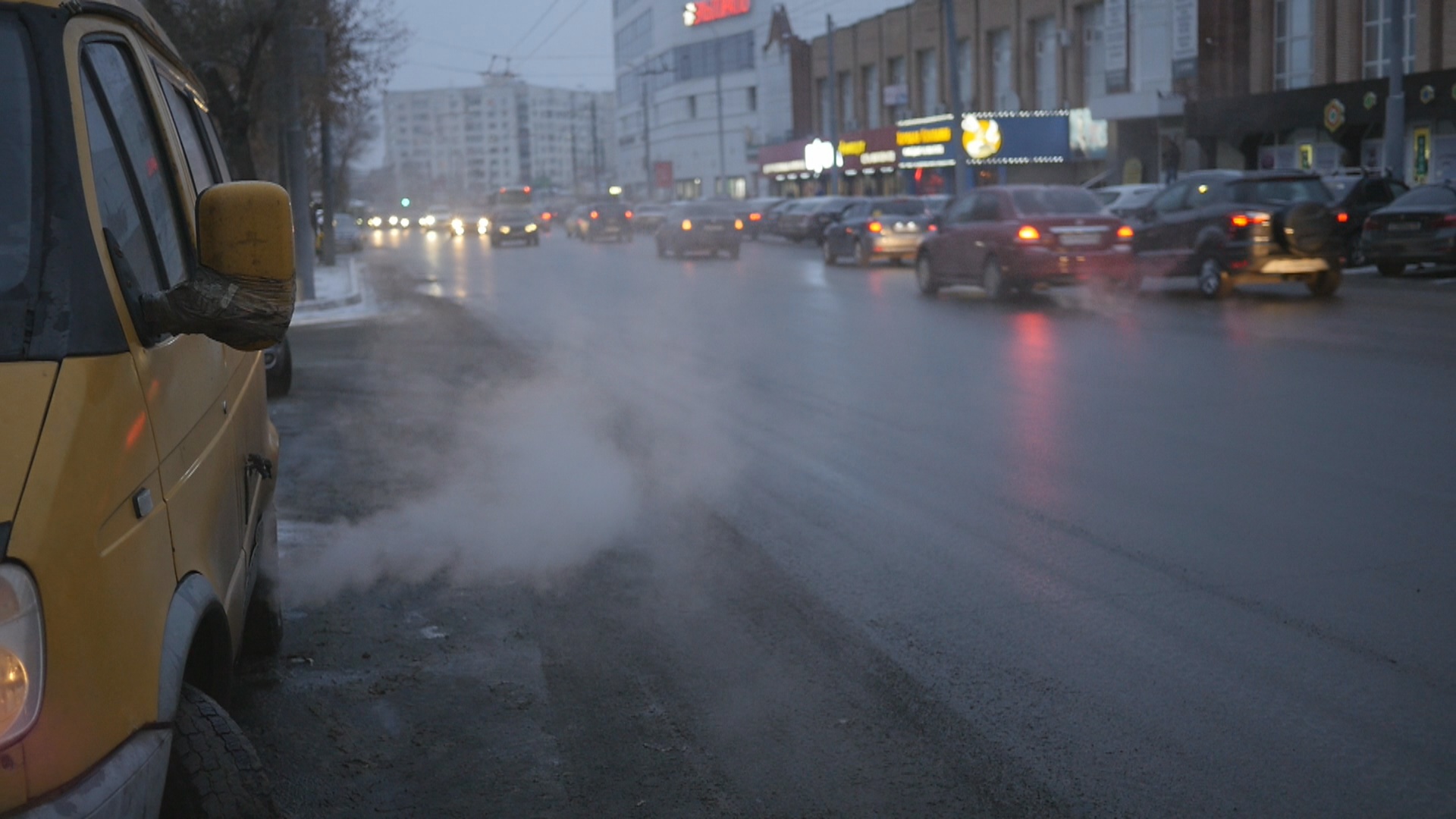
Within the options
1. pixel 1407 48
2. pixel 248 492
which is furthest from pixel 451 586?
pixel 1407 48

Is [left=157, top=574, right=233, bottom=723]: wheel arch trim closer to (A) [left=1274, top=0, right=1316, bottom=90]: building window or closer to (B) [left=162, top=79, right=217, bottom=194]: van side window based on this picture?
(B) [left=162, top=79, right=217, bottom=194]: van side window

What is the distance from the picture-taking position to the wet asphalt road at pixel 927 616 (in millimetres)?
3998

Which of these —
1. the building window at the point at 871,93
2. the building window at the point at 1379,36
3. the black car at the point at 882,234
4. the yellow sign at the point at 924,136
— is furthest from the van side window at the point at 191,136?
the building window at the point at 871,93

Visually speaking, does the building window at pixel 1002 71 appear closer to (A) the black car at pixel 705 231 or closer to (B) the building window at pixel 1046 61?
(B) the building window at pixel 1046 61

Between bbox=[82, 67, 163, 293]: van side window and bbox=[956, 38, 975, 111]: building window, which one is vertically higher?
bbox=[956, 38, 975, 111]: building window

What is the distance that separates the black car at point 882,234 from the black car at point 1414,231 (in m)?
9.57

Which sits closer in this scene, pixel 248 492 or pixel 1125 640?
pixel 248 492

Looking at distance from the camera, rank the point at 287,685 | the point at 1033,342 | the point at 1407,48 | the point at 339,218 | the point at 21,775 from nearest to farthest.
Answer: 1. the point at 21,775
2. the point at 287,685
3. the point at 1033,342
4. the point at 1407,48
5. the point at 339,218

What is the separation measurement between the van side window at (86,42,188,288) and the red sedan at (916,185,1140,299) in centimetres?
1696

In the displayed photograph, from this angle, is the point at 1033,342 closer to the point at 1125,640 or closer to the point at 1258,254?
the point at 1258,254

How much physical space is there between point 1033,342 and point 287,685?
11.1 m

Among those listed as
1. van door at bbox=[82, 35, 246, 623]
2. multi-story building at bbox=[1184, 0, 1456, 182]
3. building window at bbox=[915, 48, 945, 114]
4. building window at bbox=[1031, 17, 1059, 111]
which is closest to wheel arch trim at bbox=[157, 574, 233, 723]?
van door at bbox=[82, 35, 246, 623]

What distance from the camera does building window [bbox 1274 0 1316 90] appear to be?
4284 cm

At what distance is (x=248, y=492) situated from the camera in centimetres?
440
